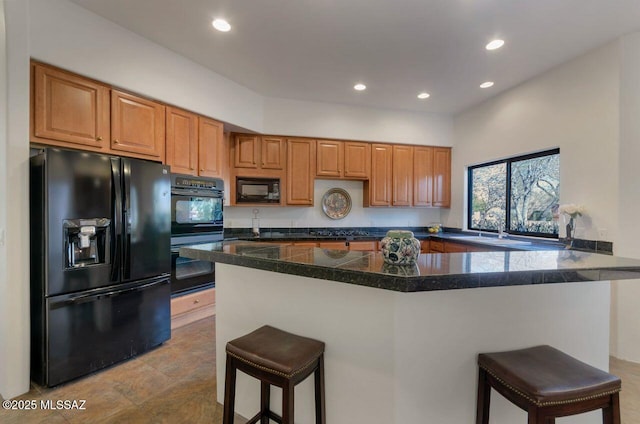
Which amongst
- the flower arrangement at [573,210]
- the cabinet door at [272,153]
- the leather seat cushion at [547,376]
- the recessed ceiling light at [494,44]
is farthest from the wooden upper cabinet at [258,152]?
the leather seat cushion at [547,376]

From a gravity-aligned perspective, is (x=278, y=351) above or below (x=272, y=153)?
below

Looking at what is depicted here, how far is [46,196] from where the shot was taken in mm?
1938

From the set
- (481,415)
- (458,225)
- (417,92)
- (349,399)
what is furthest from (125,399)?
(458,225)

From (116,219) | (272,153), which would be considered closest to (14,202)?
(116,219)

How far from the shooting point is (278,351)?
1.26 meters

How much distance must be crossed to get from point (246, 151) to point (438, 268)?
11.4 feet

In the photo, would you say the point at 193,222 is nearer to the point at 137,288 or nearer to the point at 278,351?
the point at 137,288

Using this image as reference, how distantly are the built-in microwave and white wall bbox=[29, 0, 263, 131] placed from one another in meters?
0.92

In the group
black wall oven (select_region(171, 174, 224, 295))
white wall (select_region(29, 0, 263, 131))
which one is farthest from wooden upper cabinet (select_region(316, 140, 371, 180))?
black wall oven (select_region(171, 174, 224, 295))

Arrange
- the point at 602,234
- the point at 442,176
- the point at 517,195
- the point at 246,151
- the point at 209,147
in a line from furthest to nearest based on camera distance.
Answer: the point at 442,176 → the point at 246,151 → the point at 517,195 → the point at 209,147 → the point at 602,234

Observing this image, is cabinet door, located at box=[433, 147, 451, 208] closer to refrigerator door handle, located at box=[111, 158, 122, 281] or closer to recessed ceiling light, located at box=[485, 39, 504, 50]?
recessed ceiling light, located at box=[485, 39, 504, 50]

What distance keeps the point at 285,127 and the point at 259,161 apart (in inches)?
24.8

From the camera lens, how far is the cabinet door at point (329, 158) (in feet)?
14.3

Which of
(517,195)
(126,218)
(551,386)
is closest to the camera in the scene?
(551,386)
